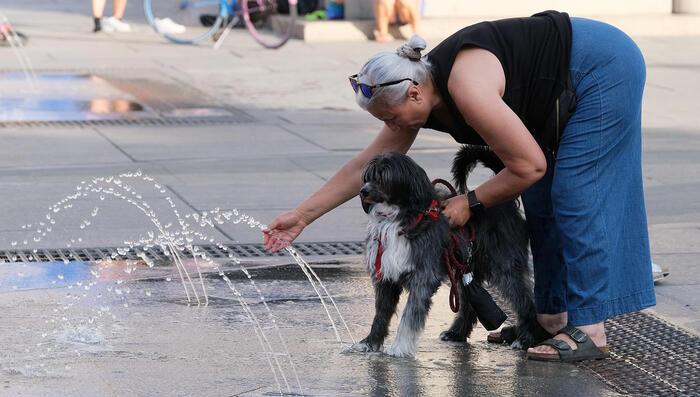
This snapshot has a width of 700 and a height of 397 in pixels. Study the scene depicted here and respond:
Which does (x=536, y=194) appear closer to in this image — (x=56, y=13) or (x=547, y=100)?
(x=547, y=100)

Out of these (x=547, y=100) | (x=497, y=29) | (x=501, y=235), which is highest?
(x=497, y=29)

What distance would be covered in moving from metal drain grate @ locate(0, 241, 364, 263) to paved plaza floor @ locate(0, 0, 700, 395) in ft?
0.42

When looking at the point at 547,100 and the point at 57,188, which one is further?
the point at 57,188

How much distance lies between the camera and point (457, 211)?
455 cm

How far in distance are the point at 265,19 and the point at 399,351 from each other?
1390cm

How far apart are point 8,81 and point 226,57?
3.30 metres

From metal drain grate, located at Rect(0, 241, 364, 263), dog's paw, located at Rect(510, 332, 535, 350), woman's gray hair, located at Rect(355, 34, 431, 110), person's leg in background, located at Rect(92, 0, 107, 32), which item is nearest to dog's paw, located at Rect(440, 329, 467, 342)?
dog's paw, located at Rect(510, 332, 535, 350)

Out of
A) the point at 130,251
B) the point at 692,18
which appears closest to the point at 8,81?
the point at 130,251

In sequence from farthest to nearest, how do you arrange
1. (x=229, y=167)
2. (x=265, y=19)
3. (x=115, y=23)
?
(x=265, y=19) < (x=115, y=23) < (x=229, y=167)

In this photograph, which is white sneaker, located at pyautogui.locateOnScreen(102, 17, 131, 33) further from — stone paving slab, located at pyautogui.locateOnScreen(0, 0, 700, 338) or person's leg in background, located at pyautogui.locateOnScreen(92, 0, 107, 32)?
stone paving slab, located at pyautogui.locateOnScreen(0, 0, 700, 338)

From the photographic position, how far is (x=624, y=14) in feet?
58.8

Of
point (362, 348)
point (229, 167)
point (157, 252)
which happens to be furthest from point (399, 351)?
point (229, 167)

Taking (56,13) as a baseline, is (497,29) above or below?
above

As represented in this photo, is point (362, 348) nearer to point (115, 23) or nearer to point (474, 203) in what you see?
point (474, 203)
